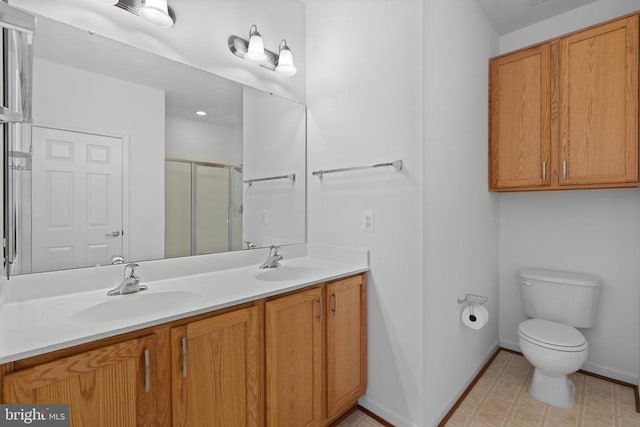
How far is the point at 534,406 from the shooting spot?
1845 millimetres

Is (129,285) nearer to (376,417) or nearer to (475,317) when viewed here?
(376,417)

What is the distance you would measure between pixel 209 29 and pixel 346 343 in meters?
1.87

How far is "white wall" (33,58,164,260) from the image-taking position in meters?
1.21

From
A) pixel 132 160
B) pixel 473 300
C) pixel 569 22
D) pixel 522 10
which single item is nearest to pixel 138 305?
pixel 132 160

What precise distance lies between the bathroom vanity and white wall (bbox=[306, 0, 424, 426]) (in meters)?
0.16

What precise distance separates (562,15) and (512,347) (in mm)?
2583

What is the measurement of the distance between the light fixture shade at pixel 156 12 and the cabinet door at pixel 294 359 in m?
1.37

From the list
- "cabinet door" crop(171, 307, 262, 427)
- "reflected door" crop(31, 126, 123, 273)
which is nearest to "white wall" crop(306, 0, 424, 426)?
"cabinet door" crop(171, 307, 262, 427)

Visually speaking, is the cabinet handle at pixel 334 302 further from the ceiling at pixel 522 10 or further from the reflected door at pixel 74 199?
the ceiling at pixel 522 10

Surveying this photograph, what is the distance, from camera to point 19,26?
1.99ft

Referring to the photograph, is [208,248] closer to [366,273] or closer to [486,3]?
[366,273]

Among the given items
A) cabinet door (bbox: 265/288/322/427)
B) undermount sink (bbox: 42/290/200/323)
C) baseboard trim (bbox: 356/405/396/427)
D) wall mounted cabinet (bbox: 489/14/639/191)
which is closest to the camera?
undermount sink (bbox: 42/290/200/323)

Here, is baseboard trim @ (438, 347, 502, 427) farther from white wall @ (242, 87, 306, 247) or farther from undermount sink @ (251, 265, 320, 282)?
white wall @ (242, 87, 306, 247)

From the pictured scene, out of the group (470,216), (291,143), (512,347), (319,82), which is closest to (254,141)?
(291,143)
